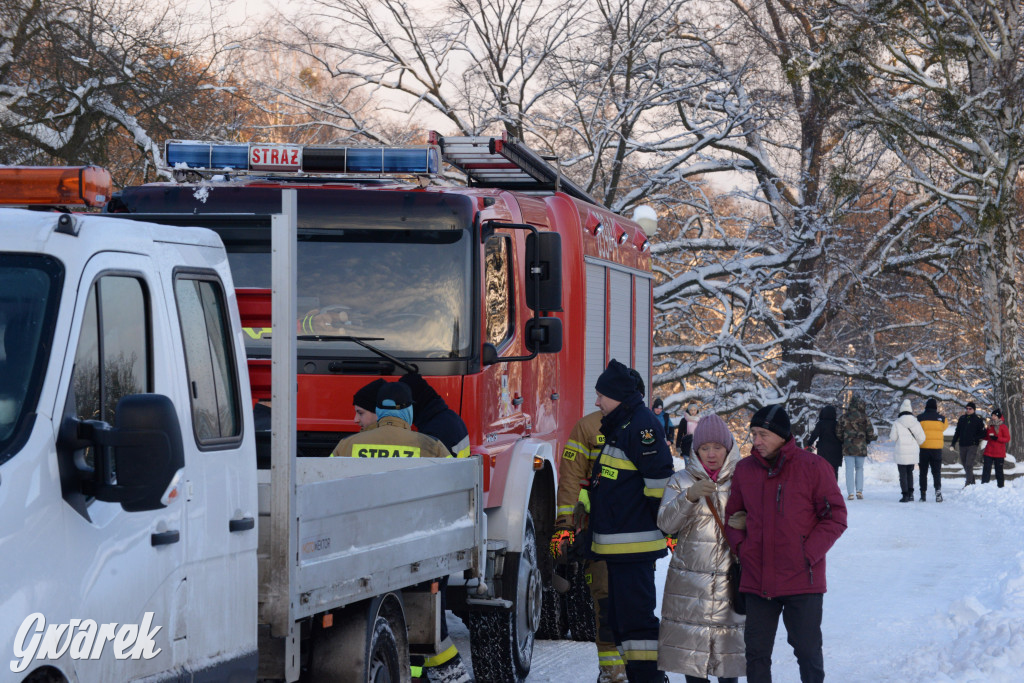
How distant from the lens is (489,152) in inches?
350

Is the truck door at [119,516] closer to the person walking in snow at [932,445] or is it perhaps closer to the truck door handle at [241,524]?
the truck door handle at [241,524]

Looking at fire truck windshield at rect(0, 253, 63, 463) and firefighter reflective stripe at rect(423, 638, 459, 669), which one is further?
firefighter reflective stripe at rect(423, 638, 459, 669)

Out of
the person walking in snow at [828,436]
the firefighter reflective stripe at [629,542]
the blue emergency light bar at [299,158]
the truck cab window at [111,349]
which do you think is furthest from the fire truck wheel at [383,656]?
the person walking in snow at [828,436]

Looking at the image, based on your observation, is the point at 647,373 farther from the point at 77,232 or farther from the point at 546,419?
the point at 77,232

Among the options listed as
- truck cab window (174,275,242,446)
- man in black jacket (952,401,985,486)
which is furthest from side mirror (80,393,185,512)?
man in black jacket (952,401,985,486)

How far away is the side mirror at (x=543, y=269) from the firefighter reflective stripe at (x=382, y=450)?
1.57 metres

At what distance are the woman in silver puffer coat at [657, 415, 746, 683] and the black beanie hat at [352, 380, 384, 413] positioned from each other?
1560 mm

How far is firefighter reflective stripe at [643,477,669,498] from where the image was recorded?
668cm

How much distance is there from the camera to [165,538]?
12.6 feet

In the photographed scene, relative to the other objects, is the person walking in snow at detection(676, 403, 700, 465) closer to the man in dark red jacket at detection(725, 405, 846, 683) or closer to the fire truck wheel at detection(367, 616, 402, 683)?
the man in dark red jacket at detection(725, 405, 846, 683)

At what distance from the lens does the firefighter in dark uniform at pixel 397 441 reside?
626 centimetres

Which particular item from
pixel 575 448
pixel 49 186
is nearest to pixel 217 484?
pixel 49 186

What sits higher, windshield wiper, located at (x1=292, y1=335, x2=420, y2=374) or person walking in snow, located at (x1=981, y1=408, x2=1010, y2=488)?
windshield wiper, located at (x1=292, y1=335, x2=420, y2=374)

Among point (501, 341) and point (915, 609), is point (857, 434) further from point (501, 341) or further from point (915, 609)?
point (501, 341)
